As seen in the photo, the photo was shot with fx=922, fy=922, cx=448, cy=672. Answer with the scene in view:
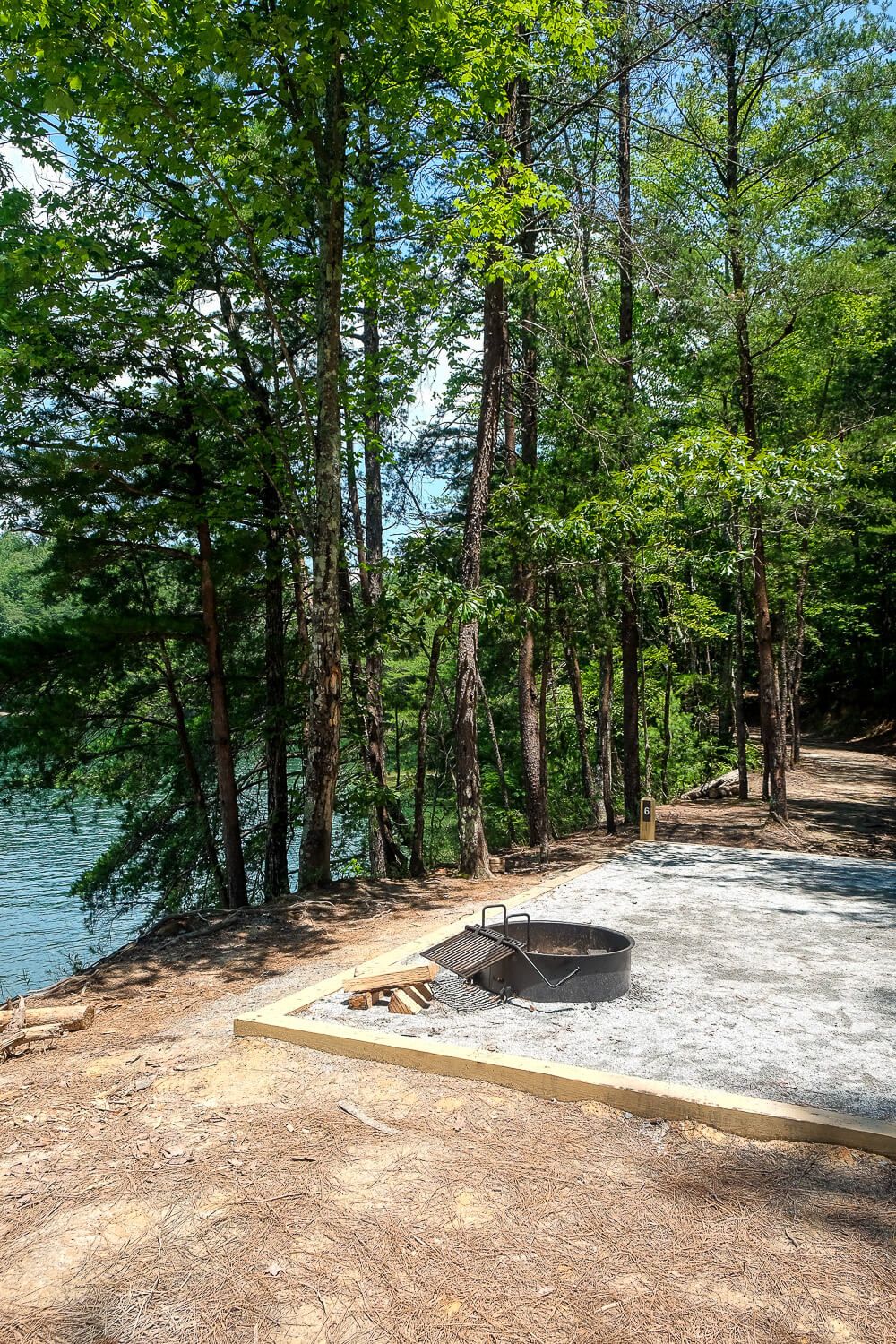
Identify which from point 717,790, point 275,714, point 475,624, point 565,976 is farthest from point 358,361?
point 717,790

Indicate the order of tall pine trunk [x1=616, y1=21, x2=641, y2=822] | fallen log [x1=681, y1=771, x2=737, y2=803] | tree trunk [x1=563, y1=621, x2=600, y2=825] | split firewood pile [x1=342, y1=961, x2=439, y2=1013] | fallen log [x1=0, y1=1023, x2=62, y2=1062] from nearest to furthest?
fallen log [x1=0, y1=1023, x2=62, y2=1062]
split firewood pile [x1=342, y1=961, x2=439, y2=1013]
tall pine trunk [x1=616, y1=21, x2=641, y2=822]
tree trunk [x1=563, y1=621, x2=600, y2=825]
fallen log [x1=681, y1=771, x2=737, y2=803]

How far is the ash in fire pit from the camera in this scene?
4770 mm

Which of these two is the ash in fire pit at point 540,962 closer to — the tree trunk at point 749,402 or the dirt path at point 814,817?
the dirt path at point 814,817

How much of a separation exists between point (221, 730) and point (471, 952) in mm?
6288

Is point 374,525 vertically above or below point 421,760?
above

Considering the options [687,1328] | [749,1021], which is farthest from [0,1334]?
[749,1021]

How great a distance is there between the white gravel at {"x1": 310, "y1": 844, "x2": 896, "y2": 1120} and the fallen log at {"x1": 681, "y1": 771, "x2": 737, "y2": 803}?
9.62 m

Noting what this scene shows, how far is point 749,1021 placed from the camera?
175 inches

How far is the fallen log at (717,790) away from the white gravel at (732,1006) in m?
9.62

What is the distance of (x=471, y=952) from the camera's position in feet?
16.7

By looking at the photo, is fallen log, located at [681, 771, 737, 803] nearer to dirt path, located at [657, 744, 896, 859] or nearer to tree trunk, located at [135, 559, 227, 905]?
dirt path, located at [657, 744, 896, 859]

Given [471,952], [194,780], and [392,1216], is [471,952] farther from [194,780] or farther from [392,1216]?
[194,780]

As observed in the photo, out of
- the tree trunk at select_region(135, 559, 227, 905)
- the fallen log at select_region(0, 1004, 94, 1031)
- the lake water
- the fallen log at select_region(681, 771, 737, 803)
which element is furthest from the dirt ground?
the fallen log at select_region(681, 771, 737, 803)

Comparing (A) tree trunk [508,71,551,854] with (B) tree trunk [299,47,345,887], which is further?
(A) tree trunk [508,71,551,854]
